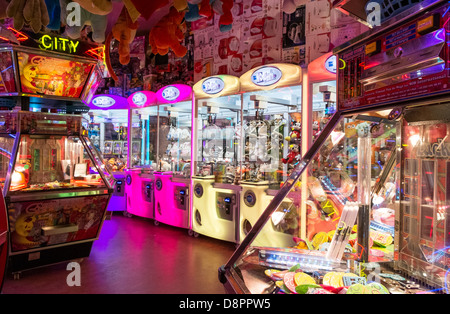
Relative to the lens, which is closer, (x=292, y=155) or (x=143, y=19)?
(x=292, y=155)

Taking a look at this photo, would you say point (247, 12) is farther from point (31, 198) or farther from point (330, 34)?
point (31, 198)

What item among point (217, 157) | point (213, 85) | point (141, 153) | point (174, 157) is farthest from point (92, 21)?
point (141, 153)

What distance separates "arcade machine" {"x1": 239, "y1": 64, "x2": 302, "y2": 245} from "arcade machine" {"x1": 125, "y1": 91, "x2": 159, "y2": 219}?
81.5 inches

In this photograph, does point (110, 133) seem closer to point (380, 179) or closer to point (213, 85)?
point (213, 85)

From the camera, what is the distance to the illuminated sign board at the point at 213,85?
452 cm

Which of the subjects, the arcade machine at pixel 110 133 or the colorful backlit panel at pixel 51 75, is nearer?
the colorful backlit panel at pixel 51 75

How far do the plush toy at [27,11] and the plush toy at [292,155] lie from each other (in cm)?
293

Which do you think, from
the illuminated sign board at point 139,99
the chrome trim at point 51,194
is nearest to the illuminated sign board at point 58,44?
the chrome trim at point 51,194

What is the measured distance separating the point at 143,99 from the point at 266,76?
2848 mm

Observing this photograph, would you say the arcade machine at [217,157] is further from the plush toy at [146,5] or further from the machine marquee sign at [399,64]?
the machine marquee sign at [399,64]

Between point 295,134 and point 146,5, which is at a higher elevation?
point 146,5

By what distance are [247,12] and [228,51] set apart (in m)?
0.63

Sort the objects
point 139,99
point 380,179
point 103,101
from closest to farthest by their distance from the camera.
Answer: point 380,179, point 139,99, point 103,101

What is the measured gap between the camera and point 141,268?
3.57 metres
